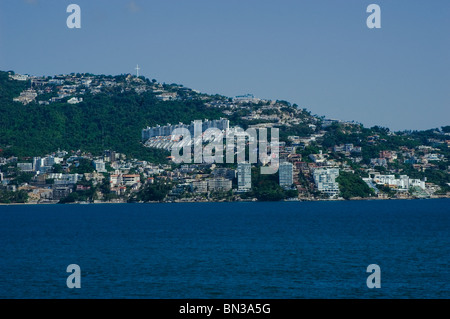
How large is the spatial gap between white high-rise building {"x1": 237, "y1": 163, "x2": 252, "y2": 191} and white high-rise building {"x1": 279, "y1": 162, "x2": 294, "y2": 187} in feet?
10.5

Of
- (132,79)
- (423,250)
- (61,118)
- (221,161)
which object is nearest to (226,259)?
(423,250)

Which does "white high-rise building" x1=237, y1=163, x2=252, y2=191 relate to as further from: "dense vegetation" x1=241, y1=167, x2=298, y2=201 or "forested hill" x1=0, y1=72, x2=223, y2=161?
"forested hill" x1=0, y1=72, x2=223, y2=161

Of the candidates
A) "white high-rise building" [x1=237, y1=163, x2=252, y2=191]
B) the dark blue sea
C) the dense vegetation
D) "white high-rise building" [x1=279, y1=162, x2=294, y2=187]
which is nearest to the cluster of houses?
"white high-rise building" [x1=237, y1=163, x2=252, y2=191]

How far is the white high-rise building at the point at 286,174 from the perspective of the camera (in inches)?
2908

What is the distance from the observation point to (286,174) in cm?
7456

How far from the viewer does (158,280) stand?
20.7 meters

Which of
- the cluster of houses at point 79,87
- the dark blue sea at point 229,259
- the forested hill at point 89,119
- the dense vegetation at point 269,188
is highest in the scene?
the cluster of houses at point 79,87

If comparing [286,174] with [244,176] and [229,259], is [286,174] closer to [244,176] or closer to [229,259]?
[244,176]

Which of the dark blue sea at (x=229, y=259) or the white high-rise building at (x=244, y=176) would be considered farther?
the white high-rise building at (x=244, y=176)

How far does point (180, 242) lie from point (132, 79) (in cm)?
9880

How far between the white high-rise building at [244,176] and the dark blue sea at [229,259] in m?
29.5

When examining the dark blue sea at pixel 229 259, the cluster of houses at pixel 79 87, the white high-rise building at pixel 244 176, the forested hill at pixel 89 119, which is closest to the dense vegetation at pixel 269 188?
the white high-rise building at pixel 244 176

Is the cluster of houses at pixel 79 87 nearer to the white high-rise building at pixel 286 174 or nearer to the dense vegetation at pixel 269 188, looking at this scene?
the dense vegetation at pixel 269 188

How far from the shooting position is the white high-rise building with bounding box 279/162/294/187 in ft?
242
